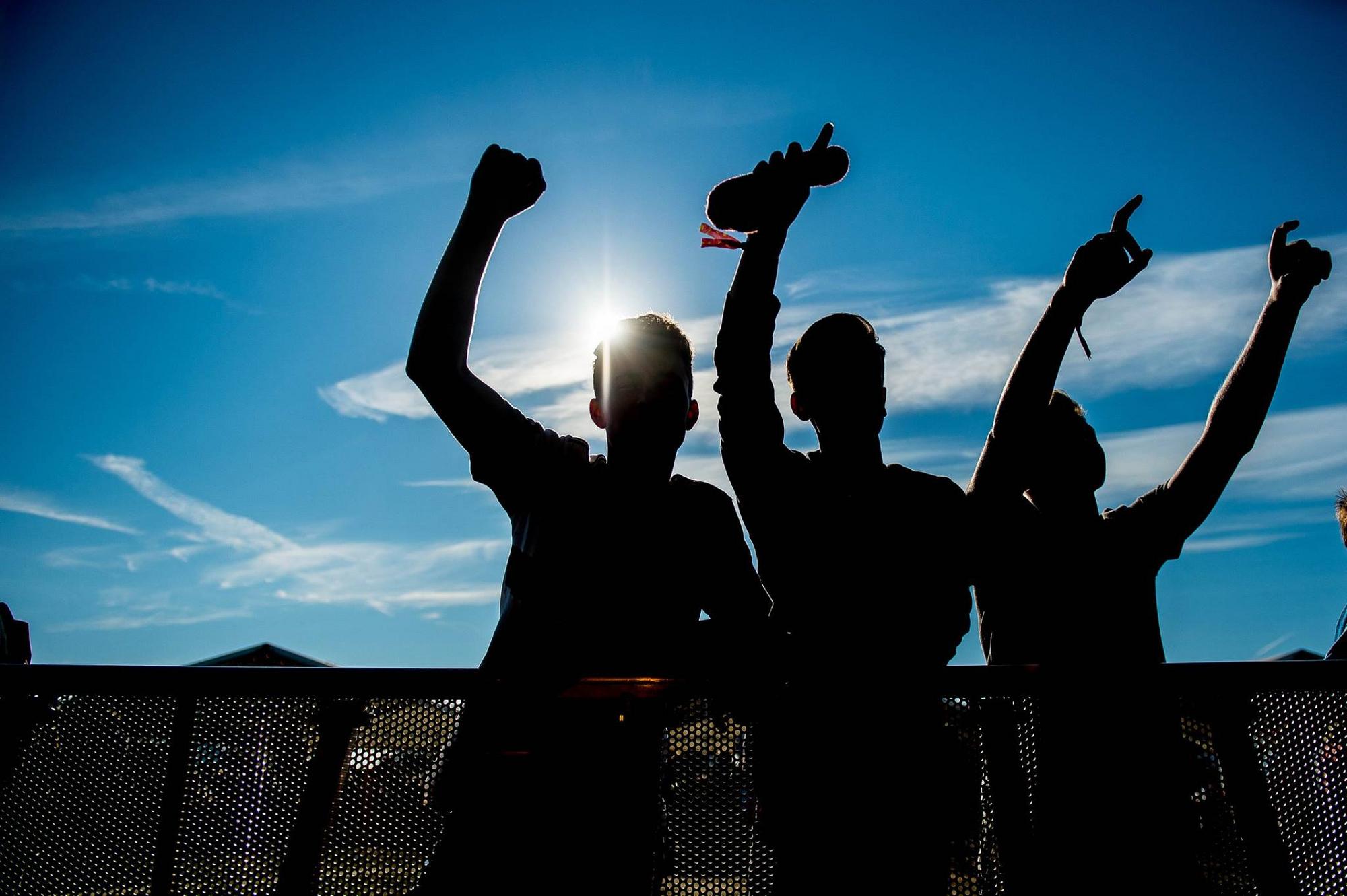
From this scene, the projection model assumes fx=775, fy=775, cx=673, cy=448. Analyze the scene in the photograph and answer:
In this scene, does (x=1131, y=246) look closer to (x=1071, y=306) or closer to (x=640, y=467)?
(x=1071, y=306)

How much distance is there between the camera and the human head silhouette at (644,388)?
1914mm

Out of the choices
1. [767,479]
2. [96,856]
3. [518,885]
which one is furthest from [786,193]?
[96,856]

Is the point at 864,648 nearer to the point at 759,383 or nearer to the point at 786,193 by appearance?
the point at 759,383

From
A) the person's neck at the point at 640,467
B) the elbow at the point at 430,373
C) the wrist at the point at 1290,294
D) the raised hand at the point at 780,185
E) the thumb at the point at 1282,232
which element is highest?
the thumb at the point at 1282,232

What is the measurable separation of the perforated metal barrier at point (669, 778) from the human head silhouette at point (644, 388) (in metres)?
0.61

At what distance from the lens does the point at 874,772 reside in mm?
1547

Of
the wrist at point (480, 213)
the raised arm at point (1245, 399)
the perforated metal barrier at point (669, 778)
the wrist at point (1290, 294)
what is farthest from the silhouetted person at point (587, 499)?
the wrist at point (1290, 294)

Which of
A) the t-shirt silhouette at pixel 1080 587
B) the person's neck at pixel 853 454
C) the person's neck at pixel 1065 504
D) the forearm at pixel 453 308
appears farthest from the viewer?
the person's neck at pixel 1065 504

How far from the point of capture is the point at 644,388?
193cm

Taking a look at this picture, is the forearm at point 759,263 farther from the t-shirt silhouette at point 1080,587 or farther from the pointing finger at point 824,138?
the t-shirt silhouette at point 1080,587

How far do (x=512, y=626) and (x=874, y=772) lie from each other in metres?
0.81

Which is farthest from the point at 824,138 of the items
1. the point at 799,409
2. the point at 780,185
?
the point at 799,409

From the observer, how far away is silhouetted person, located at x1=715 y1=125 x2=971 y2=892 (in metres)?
1.54

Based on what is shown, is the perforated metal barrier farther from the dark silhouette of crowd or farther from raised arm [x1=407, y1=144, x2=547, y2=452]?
raised arm [x1=407, y1=144, x2=547, y2=452]
